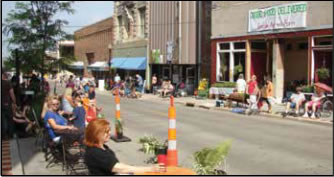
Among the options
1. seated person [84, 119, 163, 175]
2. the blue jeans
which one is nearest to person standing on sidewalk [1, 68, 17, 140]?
the blue jeans

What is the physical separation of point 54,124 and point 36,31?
4427 millimetres

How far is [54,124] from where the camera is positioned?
7.76 metres

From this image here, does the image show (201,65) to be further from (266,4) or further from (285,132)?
(285,132)

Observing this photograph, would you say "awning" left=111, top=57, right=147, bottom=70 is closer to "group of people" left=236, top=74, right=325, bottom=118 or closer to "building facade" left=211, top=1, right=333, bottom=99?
"building facade" left=211, top=1, right=333, bottom=99

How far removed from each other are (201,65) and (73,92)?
18.1 metres

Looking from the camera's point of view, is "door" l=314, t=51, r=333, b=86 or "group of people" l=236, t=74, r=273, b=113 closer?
"group of people" l=236, t=74, r=273, b=113

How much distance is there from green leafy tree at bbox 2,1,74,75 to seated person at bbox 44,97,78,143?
3684mm

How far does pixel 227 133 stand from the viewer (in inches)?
476

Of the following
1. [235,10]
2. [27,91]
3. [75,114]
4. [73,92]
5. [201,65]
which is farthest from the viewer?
[201,65]

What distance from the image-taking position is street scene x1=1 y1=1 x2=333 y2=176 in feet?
24.3

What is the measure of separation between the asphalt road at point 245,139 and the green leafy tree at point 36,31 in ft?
9.90

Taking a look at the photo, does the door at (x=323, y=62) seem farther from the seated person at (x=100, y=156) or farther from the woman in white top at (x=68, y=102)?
the seated person at (x=100, y=156)

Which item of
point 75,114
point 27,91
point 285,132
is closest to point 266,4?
point 285,132

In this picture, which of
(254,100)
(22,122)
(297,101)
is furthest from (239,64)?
(22,122)
